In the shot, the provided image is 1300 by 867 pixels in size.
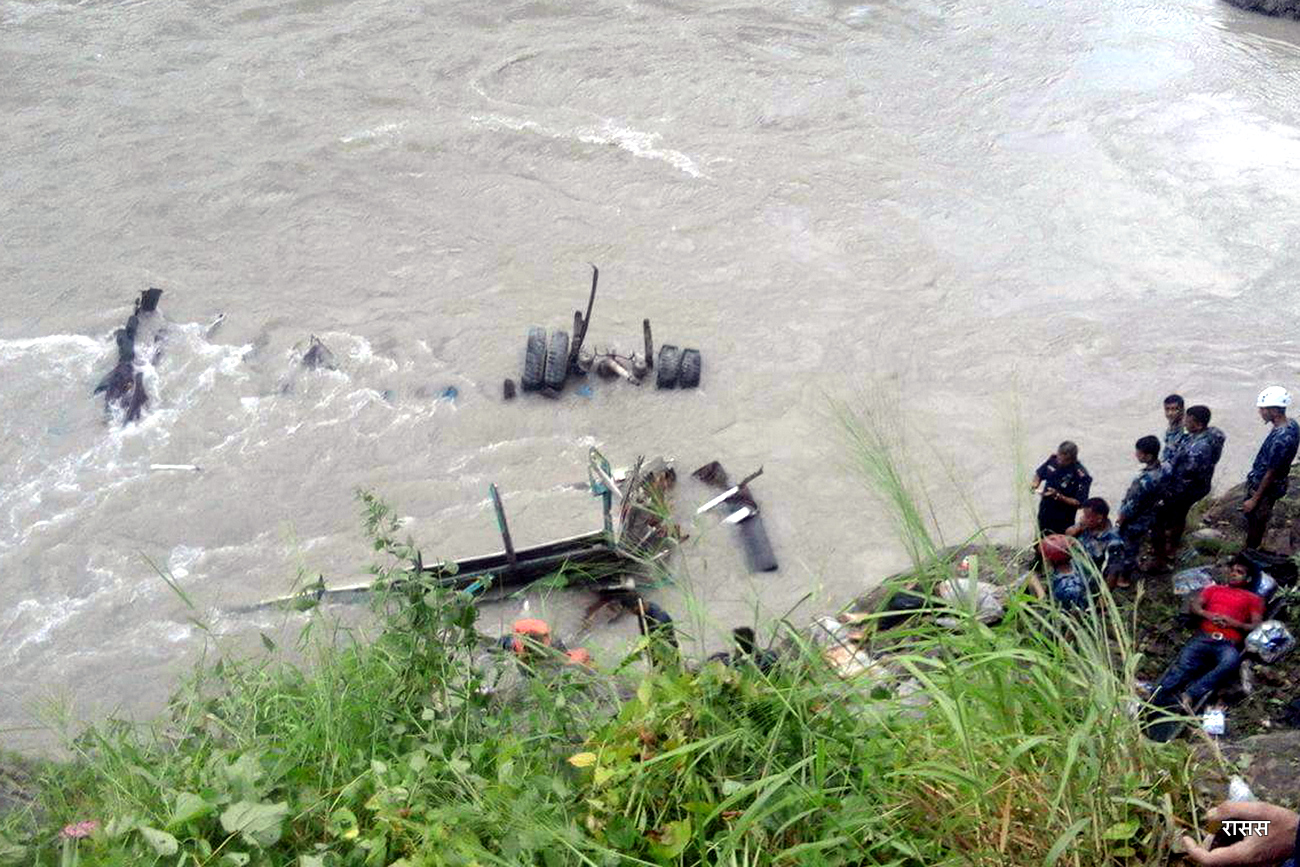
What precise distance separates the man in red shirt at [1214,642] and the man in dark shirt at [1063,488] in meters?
1.32

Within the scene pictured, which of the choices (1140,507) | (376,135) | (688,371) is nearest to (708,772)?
(1140,507)

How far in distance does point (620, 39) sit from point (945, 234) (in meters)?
7.31

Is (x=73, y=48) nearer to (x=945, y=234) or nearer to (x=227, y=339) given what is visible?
(x=227, y=339)

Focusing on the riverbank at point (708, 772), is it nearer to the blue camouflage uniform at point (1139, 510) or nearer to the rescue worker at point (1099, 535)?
the rescue worker at point (1099, 535)

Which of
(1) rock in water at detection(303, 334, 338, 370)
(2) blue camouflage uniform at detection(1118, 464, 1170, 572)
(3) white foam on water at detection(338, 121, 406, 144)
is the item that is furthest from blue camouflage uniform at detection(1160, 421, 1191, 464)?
(3) white foam on water at detection(338, 121, 406, 144)

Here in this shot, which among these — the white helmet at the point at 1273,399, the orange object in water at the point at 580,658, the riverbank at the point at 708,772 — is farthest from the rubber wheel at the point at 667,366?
the riverbank at the point at 708,772

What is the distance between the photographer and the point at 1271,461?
7359mm

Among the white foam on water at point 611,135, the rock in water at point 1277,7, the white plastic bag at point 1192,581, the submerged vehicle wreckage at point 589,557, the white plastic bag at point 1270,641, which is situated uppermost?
the rock in water at point 1277,7

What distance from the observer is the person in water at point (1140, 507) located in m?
7.38

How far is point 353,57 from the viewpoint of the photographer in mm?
17375

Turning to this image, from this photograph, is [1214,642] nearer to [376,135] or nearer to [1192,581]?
[1192,581]

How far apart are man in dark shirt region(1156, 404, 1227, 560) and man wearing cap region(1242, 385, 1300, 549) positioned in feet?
1.02

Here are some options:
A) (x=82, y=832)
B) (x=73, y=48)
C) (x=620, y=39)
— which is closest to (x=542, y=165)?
(x=620, y=39)

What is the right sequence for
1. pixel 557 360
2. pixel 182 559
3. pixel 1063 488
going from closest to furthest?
pixel 1063 488, pixel 182 559, pixel 557 360
